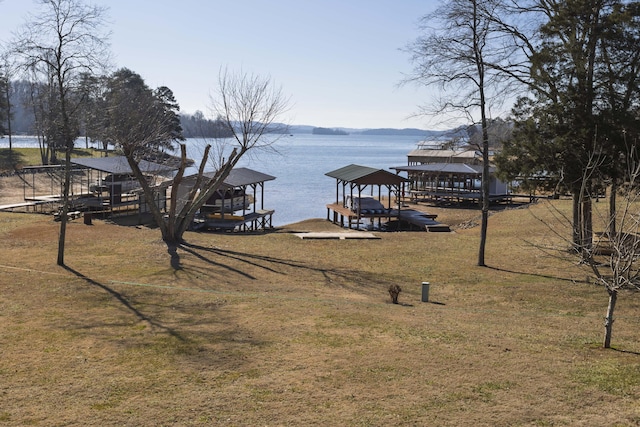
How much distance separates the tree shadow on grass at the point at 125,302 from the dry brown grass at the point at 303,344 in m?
0.10

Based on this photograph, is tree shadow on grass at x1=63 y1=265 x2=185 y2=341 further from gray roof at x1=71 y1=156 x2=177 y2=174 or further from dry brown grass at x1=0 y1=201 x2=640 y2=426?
gray roof at x1=71 y1=156 x2=177 y2=174

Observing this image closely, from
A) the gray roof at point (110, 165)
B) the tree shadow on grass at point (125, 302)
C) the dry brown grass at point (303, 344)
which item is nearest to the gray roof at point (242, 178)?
the gray roof at point (110, 165)

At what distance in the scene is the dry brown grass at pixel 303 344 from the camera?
8.58m

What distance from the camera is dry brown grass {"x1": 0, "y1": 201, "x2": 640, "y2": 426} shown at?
338 inches

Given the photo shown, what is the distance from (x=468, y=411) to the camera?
8.50 m

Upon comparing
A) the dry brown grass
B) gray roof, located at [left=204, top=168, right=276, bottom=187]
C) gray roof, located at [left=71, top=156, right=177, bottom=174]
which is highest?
gray roof, located at [left=71, top=156, right=177, bottom=174]

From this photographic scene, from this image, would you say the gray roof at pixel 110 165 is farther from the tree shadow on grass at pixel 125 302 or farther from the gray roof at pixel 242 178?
the tree shadow on grass at pixel 125 302

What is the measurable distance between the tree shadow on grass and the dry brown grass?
0.10 metres

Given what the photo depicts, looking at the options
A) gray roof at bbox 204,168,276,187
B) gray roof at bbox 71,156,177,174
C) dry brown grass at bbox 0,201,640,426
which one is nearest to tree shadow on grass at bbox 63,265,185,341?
dry brown grass at bbox 0,201,640,426

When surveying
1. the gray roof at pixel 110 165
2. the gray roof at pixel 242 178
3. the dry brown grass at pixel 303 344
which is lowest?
the dry brown grass at pixel 303 344

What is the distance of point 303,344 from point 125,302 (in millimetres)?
5759

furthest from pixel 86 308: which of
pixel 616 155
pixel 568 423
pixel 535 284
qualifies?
pixel 616 155

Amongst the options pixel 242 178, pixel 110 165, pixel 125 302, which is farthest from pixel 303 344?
pixel 110 165

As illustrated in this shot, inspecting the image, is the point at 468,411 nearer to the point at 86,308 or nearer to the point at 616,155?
the point at 86,308
